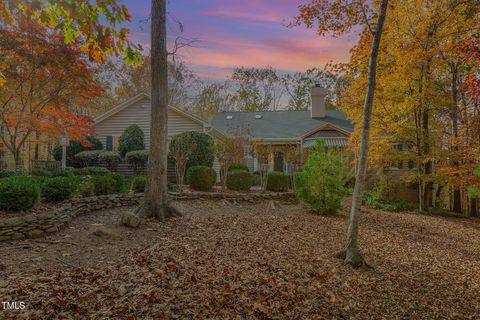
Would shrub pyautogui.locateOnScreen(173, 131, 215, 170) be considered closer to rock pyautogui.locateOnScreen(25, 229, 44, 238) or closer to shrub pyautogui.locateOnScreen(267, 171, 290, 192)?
shrub pyautogui.locateOnScreen(267, 171, 290, 192)

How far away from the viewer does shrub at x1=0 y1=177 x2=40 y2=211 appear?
6.05 meters

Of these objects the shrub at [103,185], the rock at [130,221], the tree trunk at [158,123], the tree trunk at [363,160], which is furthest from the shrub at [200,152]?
the tree trunk at [363,160]

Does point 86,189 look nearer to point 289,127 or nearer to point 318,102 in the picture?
point 289,127

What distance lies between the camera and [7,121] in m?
10.5

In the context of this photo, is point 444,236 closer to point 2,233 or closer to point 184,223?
point 184,223

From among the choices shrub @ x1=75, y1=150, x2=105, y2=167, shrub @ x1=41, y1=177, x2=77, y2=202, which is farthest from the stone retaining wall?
shrub @ x1=75, y1=150, x2=105, y2=167

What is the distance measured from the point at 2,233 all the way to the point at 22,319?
2.99 m

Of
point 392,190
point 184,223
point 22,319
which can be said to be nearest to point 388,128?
point 392,190

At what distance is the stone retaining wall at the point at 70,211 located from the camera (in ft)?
16.9

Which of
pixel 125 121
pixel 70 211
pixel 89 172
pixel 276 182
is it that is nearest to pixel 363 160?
pixel 70 211

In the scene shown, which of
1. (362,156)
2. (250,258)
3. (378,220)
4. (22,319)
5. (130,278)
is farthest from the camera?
A: (378,220)

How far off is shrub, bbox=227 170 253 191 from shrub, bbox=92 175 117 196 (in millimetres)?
4517

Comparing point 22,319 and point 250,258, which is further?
point 250,258

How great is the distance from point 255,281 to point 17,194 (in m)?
5.17
